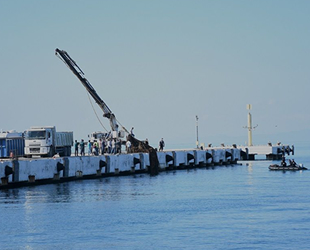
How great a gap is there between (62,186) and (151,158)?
22.2m

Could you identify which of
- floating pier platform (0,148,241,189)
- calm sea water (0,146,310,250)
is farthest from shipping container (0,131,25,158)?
calm sea water (0,146,310,250)

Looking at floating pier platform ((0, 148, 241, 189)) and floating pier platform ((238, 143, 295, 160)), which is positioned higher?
floating pier platform ((238, 143, 295, 160))

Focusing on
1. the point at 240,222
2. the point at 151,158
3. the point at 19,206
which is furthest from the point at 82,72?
the point at 240,222

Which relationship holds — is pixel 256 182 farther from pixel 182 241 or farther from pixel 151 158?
pixel 182 241

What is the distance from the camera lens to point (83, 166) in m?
72.8

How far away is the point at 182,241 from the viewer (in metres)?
37.8

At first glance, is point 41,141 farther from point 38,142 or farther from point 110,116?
point 110,116

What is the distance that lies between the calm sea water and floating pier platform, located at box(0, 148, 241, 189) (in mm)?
1491

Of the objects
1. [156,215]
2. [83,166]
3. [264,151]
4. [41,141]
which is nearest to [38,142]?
[41,141]

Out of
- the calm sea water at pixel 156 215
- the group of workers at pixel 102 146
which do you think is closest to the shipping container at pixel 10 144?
the group of workers at pixel 102 146

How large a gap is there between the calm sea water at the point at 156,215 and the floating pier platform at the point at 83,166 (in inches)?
58.7

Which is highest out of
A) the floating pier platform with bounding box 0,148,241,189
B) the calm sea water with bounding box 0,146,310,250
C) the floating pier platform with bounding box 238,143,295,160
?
the floating pier platform with bounding box 238,143,295,160

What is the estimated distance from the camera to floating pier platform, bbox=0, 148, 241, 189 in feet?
204

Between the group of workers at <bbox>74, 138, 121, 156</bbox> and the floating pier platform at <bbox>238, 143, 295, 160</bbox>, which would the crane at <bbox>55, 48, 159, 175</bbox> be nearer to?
the group of workers at <bbox>74, 138, 121, 156</bbox>
